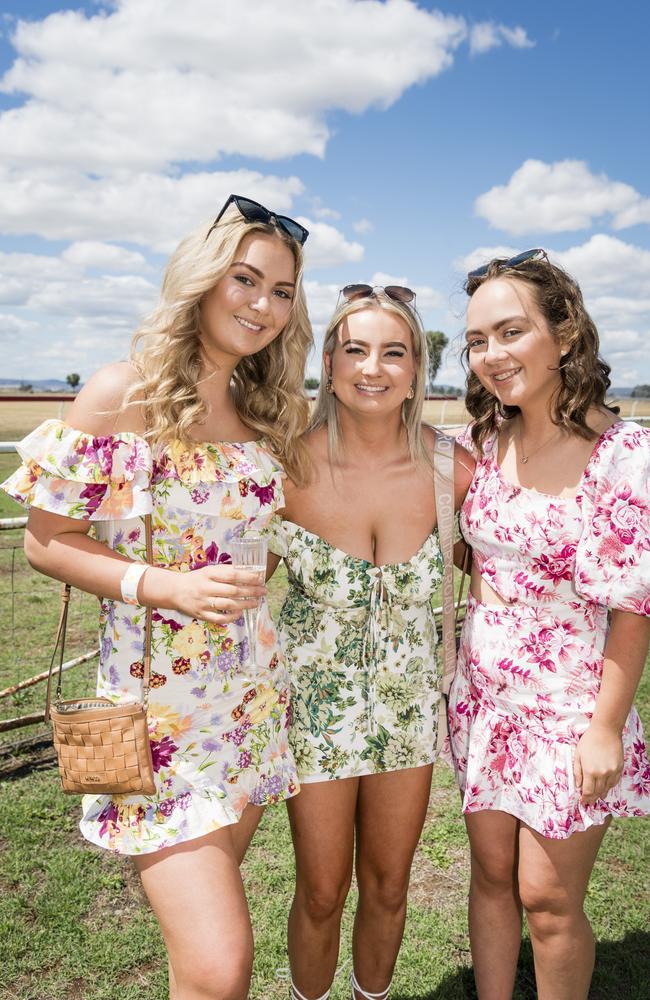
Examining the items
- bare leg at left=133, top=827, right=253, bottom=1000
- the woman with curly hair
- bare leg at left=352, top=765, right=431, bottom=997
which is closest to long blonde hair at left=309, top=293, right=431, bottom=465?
the woman with curly hair

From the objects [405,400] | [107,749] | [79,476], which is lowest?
[107,749]

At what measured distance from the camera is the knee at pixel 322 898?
8.56ft

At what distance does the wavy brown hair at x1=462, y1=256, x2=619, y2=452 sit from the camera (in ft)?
7.91

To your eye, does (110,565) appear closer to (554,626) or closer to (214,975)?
(214,975)

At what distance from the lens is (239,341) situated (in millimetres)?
2389

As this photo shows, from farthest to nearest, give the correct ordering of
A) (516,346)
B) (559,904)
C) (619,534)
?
1. (516,346)
2. (559,904)
3. (619,534)

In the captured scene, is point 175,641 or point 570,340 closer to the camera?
point 175,641

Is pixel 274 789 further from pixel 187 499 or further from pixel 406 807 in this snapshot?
pixel 187 499

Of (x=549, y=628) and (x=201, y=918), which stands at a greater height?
(x=549, y=628)

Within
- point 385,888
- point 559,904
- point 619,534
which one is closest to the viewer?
point 619,534

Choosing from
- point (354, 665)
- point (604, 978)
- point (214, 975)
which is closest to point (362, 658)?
point (354, 665)

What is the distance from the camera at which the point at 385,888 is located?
105 inches

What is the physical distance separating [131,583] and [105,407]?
0.50 m

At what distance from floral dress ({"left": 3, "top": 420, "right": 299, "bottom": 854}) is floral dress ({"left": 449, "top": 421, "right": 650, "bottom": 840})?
0.74 metres
